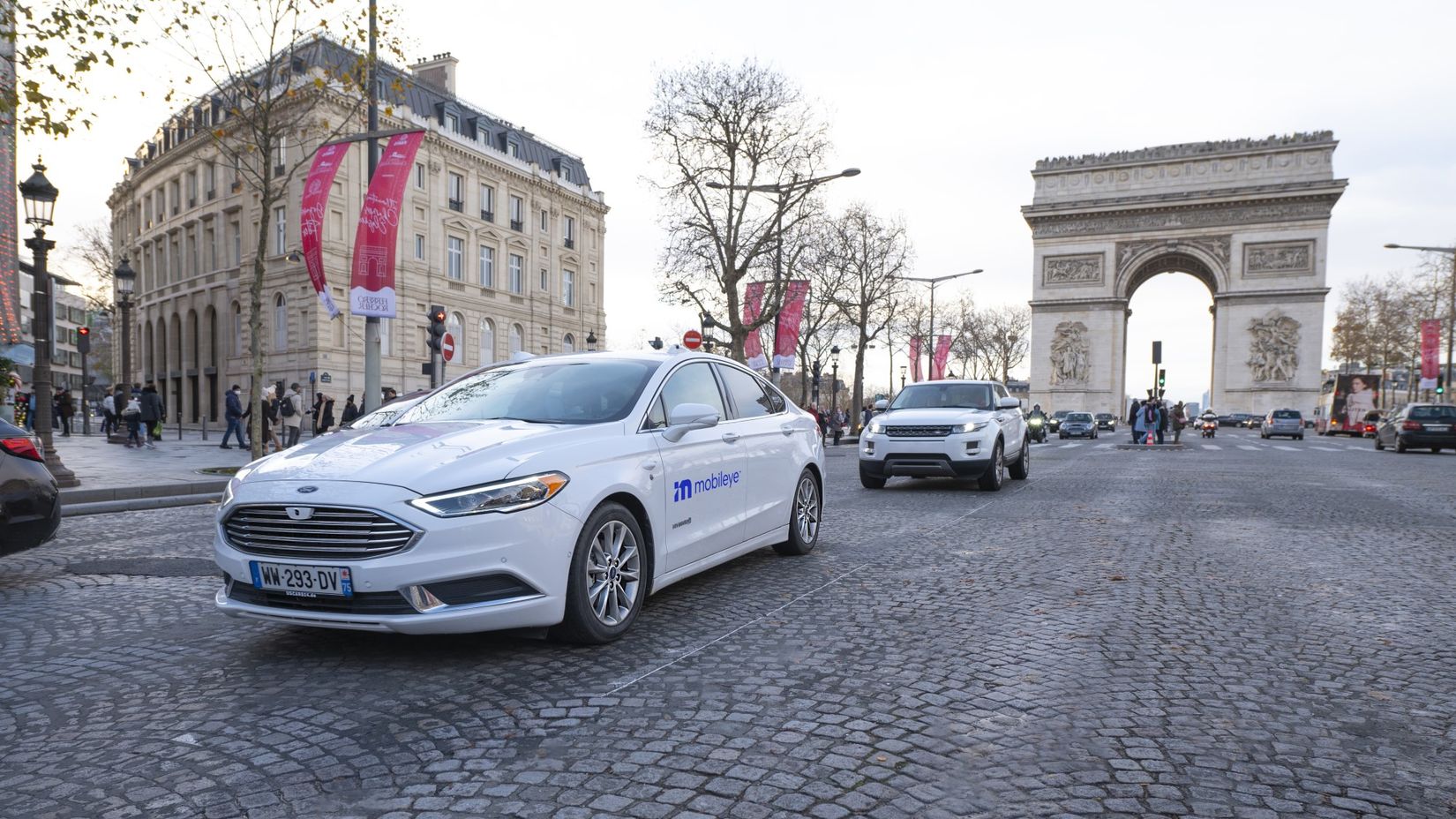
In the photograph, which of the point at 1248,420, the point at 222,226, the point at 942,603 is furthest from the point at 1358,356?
the point at 942,603

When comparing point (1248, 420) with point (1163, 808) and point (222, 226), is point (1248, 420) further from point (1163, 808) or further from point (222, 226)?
point (1163, 808)

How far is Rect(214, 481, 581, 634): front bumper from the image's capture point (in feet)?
12.7

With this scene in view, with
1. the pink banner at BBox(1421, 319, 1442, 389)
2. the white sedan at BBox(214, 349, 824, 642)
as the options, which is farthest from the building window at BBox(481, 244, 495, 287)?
the white sedan at BBox(214, 349, 824, 642)

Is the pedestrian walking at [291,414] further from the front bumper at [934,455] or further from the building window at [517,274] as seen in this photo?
the building window at [517,274]

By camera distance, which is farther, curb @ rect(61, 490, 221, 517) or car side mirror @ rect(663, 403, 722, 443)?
curb @ rect(61, 490, 221, 517)

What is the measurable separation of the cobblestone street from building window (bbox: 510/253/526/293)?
45.5 metres

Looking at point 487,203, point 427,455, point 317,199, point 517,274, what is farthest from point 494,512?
point 517,274

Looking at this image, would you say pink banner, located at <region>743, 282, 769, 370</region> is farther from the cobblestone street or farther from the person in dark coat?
the cobblestone street

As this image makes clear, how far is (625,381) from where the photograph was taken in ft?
18.1

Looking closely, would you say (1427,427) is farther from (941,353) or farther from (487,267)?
(487,267)

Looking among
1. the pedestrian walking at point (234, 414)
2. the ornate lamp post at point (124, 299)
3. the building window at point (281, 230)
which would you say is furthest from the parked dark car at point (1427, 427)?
the building window at point (281, 230)

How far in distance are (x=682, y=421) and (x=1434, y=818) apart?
3.59 m

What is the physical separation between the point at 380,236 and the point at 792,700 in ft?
44.3

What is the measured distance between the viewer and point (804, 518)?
7324mm
